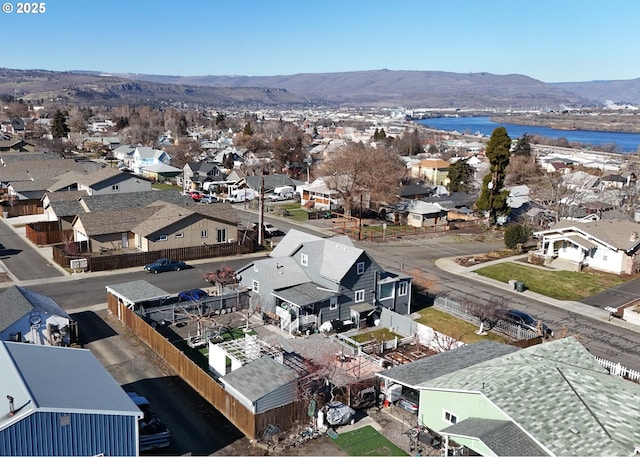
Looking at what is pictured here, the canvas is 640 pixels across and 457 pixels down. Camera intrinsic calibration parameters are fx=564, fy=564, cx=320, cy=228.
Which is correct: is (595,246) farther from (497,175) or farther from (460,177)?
(460,177)

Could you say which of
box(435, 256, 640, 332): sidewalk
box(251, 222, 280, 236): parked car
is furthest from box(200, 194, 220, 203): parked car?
box(435, 256, 640, 332): sidewalk

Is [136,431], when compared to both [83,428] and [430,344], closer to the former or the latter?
[83,428]

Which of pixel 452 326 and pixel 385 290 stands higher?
pixel 385 290

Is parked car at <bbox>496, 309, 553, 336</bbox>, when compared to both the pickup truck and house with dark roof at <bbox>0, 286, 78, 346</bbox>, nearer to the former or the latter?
the pickup truck

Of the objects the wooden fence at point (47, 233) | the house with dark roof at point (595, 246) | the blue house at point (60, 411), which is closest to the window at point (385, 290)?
the blue house at point (60, 411)

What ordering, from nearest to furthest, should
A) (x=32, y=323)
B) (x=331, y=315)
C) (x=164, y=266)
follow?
1. (x=32, y=323)
2. (x=331, y=315)
3. (x=164, y=266)

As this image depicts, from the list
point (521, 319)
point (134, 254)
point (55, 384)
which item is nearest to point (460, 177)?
point (521, 319)
